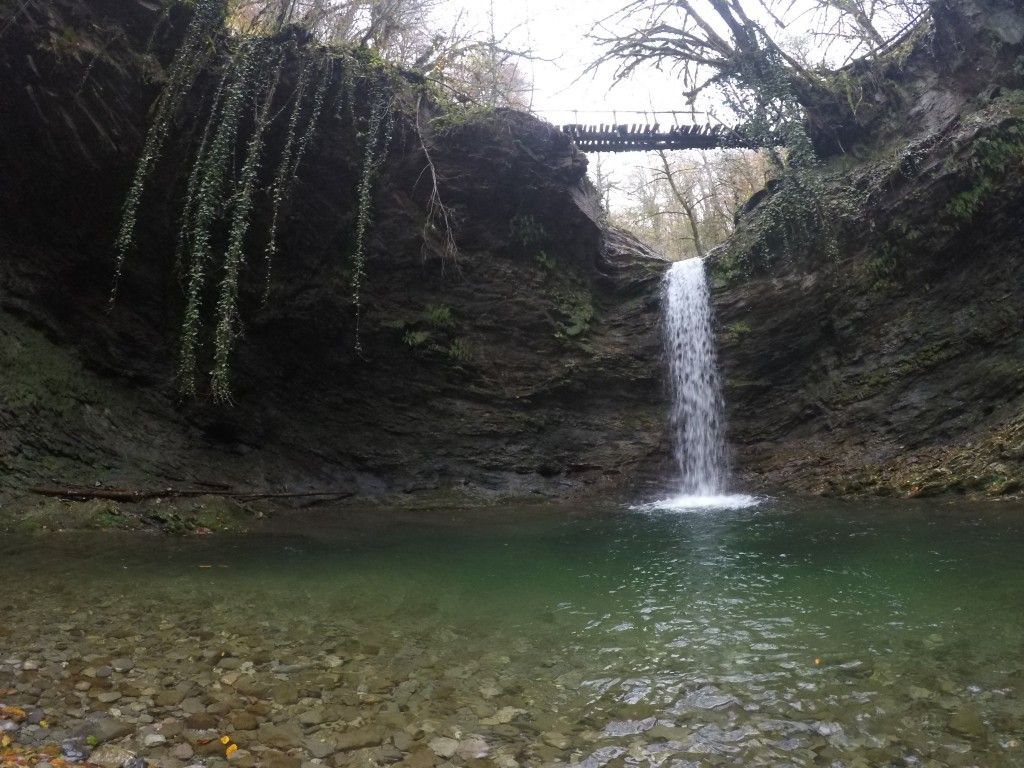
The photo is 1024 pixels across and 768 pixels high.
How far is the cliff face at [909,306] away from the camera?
8.88 metres

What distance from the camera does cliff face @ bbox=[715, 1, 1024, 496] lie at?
349 inches

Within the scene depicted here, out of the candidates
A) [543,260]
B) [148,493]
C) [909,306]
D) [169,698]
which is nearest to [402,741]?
[169,698]

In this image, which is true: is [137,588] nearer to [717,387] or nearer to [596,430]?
[596,430]

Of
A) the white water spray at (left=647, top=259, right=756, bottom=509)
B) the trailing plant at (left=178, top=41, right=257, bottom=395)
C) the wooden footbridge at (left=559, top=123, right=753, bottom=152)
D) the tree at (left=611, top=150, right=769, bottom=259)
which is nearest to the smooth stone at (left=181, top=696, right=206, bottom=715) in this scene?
the trailing plant at (left=178, top=41, right=257, bottom=395)

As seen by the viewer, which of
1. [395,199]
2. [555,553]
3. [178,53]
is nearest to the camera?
[555,553]

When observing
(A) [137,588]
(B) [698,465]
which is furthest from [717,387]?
(A) [137,588]

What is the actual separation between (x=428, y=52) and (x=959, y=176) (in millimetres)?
8927

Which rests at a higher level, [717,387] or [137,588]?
[717,387]

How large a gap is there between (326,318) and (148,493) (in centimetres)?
391

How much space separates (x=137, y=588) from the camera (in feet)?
14.8

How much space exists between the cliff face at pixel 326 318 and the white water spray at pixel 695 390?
0.37 meters

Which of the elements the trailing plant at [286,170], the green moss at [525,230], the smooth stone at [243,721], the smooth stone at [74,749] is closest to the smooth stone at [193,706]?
the smooth stone at [243,721]

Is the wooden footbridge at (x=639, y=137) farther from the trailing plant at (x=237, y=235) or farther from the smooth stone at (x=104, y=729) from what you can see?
the smooth stone at (x=104, y=729)

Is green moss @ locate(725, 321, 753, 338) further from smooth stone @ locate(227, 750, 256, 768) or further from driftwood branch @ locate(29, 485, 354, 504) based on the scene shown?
smooth stone @ locate(227, 750, 256, 768)
